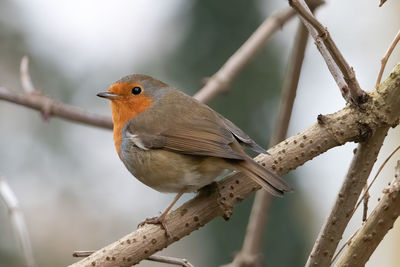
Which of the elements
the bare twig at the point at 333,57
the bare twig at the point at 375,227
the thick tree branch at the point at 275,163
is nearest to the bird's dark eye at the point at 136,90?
the thick tree branch at the point at 275,163

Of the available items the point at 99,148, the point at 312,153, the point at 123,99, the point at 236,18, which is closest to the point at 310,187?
the point at 236,18

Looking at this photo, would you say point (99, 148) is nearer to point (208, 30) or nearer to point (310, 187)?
point (208, 30)

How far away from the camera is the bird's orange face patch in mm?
3361

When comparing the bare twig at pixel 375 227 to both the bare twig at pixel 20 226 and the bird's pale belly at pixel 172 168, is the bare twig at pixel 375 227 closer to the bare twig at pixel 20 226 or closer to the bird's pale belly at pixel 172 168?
the bird's pale belly at pixel 172 168

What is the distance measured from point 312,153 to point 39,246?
16.9ft

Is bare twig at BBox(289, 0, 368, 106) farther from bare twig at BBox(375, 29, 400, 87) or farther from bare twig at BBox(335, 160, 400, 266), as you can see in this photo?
bare twig at BBox(335, 160, 400, 266)

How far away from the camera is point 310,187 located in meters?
5.84

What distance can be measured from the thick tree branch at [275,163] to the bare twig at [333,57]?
0.07 metres

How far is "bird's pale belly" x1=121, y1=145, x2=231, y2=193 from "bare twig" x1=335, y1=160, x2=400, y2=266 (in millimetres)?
914

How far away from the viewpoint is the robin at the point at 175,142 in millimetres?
2699

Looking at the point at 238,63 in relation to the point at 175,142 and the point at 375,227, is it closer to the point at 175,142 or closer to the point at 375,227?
the point at 175,142

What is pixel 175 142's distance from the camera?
2.91 metres

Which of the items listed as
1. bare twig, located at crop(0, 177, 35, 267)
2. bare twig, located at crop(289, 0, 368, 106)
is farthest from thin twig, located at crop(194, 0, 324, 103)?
bare twig, located at crop(289, 0, 368, 106)

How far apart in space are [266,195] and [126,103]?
1.00 m
